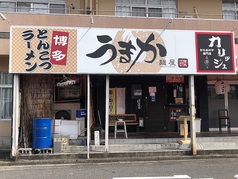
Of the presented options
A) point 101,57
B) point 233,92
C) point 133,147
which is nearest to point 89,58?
point 101,57

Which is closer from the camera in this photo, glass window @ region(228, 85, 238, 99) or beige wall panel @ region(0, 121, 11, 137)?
beige wall panel @ region(0, 121, 11, 137)

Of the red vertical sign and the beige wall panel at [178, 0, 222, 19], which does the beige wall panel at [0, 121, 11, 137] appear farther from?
the beige wall panel at [178, 0, 222, 19]

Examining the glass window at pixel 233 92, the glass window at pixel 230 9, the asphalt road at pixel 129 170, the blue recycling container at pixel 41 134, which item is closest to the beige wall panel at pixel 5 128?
the blue recycling container at pixel 41 134

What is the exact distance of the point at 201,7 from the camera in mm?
12750

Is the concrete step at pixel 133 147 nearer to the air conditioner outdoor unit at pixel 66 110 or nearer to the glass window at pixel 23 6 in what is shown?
the air conditioner outdoor unit at pixel 66 110

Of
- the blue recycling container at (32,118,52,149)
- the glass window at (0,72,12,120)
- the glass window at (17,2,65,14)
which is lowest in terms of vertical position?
the blue recycling container at (32,118,52,149)

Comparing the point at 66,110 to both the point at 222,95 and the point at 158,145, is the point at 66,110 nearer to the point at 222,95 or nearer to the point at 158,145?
the point at 158,145

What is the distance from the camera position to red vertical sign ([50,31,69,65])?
855cm

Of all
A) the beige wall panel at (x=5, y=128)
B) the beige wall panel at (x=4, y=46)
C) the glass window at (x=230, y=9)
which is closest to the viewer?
the beige wall panel at (x=4, y=46)

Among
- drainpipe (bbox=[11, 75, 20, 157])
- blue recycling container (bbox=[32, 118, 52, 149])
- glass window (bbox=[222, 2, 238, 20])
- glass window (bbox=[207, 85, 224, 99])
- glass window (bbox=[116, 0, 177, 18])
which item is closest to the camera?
drainpipe (bbox=[11, 75, 20, 157])

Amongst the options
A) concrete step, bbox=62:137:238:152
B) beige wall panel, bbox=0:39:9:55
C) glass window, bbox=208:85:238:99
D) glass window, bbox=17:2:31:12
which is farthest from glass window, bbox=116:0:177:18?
concrete step, bbox=62:137:238:152

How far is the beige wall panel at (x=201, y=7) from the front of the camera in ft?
41.5

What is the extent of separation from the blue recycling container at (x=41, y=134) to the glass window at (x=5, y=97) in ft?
9.67

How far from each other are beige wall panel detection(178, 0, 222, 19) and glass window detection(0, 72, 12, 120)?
881cm
